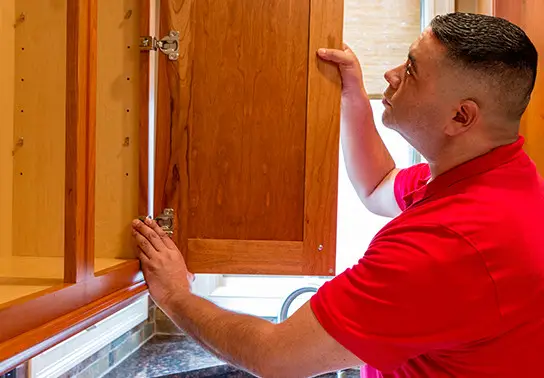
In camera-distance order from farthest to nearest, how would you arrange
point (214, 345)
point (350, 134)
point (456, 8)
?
point (456, 8), point (350, 134), point (214, 345)

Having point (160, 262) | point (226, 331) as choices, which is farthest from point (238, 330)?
point (160, 262)

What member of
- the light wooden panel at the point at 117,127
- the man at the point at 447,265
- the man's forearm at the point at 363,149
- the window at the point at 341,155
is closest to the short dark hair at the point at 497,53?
the man at the point at 447,265

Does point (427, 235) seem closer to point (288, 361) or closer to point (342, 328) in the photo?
point (342, 328)

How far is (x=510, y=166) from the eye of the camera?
97 cm

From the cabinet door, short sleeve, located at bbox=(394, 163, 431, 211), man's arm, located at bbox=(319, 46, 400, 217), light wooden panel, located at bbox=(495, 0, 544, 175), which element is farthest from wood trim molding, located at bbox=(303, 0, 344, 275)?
light wooden panel, located at bbox=(495, 0, 544, 175)

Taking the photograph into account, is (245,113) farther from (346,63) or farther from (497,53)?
(497,53)

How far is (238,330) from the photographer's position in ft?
3.26

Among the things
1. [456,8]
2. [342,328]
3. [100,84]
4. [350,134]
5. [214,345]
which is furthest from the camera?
[456,8]

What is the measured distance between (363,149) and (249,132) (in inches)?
14.6

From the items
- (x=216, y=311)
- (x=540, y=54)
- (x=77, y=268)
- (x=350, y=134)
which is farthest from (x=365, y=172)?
(x=77, y=268)

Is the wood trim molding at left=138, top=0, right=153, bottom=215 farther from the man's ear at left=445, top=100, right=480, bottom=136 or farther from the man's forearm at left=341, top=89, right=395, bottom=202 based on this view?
the man's ear at left=445, top=100, right=480, bottom=136

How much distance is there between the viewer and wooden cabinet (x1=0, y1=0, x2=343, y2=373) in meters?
1.23

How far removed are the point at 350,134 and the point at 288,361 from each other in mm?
716

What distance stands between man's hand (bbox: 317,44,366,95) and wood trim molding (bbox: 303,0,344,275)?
2cm
